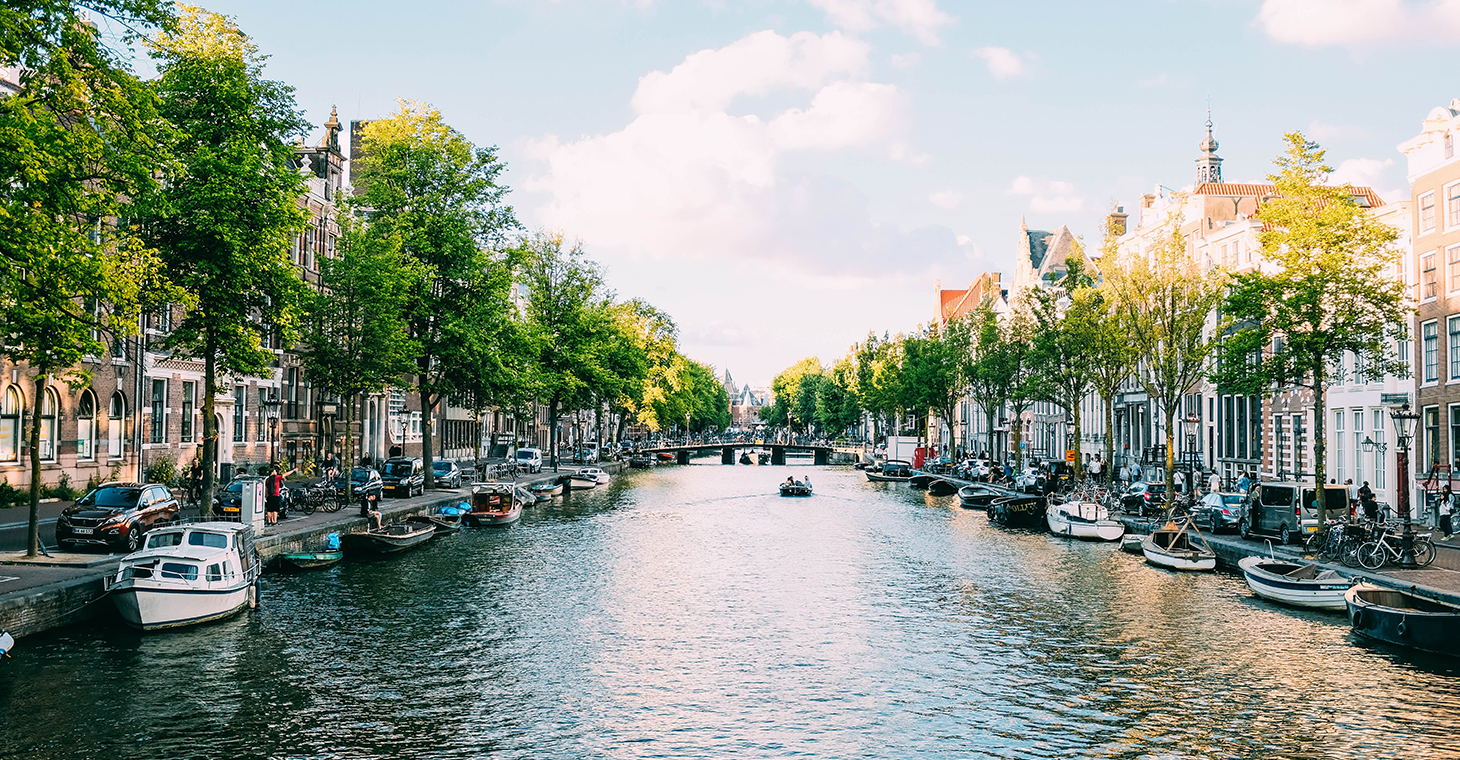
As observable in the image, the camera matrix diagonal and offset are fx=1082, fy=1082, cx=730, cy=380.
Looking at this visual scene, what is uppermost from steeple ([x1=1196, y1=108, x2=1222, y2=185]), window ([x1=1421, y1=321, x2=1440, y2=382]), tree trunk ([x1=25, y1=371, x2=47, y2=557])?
steeple ([x1=1196, y1=108, x2=1222, y2=185])

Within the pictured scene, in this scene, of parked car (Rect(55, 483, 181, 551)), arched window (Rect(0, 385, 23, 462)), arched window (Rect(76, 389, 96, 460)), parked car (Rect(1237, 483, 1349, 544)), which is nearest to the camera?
parked car (Rect(55, 483, 181, 551))

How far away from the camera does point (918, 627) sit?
30.4 metres

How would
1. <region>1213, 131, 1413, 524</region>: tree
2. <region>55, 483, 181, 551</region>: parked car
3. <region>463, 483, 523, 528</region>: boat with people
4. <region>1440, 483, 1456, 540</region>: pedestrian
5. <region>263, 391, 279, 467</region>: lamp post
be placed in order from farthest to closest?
<region>263, 391, 279, 467</region>: lamp post, <region>463, 483, 523, 528</region>: boat with people, <region>1440, 483, 1456, 540</region>: pedestrian, <region>1213, 131, 1413, 524</region>: tree, <region>55, 483, 181, 551</region>: parked car

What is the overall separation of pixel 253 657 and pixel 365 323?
29.2m

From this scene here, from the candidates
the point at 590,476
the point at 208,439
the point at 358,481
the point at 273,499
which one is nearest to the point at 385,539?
the point at 273,499

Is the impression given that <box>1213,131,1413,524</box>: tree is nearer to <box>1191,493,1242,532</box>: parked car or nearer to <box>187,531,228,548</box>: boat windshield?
<box>1191,493,1242,532</box>: parked car

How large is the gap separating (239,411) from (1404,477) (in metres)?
59.1

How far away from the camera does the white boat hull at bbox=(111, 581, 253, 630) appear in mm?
25625

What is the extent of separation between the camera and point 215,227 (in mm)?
34812

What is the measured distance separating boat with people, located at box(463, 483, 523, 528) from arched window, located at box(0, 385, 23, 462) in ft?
64.7

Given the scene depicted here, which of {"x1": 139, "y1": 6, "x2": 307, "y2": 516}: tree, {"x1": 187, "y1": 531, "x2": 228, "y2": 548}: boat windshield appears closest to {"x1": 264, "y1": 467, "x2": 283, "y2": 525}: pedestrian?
{"x1": 139, "y1": 6, "x2": 307, "y2": 516}: tree

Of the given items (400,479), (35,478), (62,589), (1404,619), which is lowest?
(1404,619)

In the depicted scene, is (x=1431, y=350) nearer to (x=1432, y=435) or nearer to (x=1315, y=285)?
(x=1432, y=435)

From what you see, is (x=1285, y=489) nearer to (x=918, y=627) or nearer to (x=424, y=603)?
(x=918, y=627)
